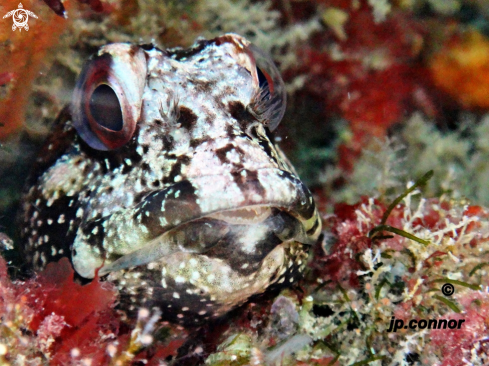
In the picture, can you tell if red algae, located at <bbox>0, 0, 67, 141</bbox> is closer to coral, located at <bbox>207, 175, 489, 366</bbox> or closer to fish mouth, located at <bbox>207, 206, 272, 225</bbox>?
fish mouth, located at <bbox>207, 206, 272, 225</bbox>

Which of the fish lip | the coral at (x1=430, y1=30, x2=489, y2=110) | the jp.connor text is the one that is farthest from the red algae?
the coral at (x1=430, y1=30, x2=489, y2=110)

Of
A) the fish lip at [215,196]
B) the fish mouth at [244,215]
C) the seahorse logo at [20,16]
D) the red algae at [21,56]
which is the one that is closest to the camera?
the fish lip at [215,196]

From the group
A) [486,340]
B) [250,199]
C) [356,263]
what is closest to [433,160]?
[356,263]

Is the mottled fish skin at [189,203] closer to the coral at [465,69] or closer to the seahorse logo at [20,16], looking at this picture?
the seahorse logo at [20,16]

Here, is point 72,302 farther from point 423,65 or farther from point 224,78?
point 423,65

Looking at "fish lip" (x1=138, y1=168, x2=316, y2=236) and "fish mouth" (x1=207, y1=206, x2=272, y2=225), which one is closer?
"fish lip" (x1=138, y1=168, x2=316, y2=236)

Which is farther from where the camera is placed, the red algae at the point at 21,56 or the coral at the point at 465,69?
the coral at the point at 465,69

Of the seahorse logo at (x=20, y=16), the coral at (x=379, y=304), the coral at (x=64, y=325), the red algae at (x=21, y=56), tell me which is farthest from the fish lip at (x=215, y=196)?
the seahorse logo at (x=20, y=16)
